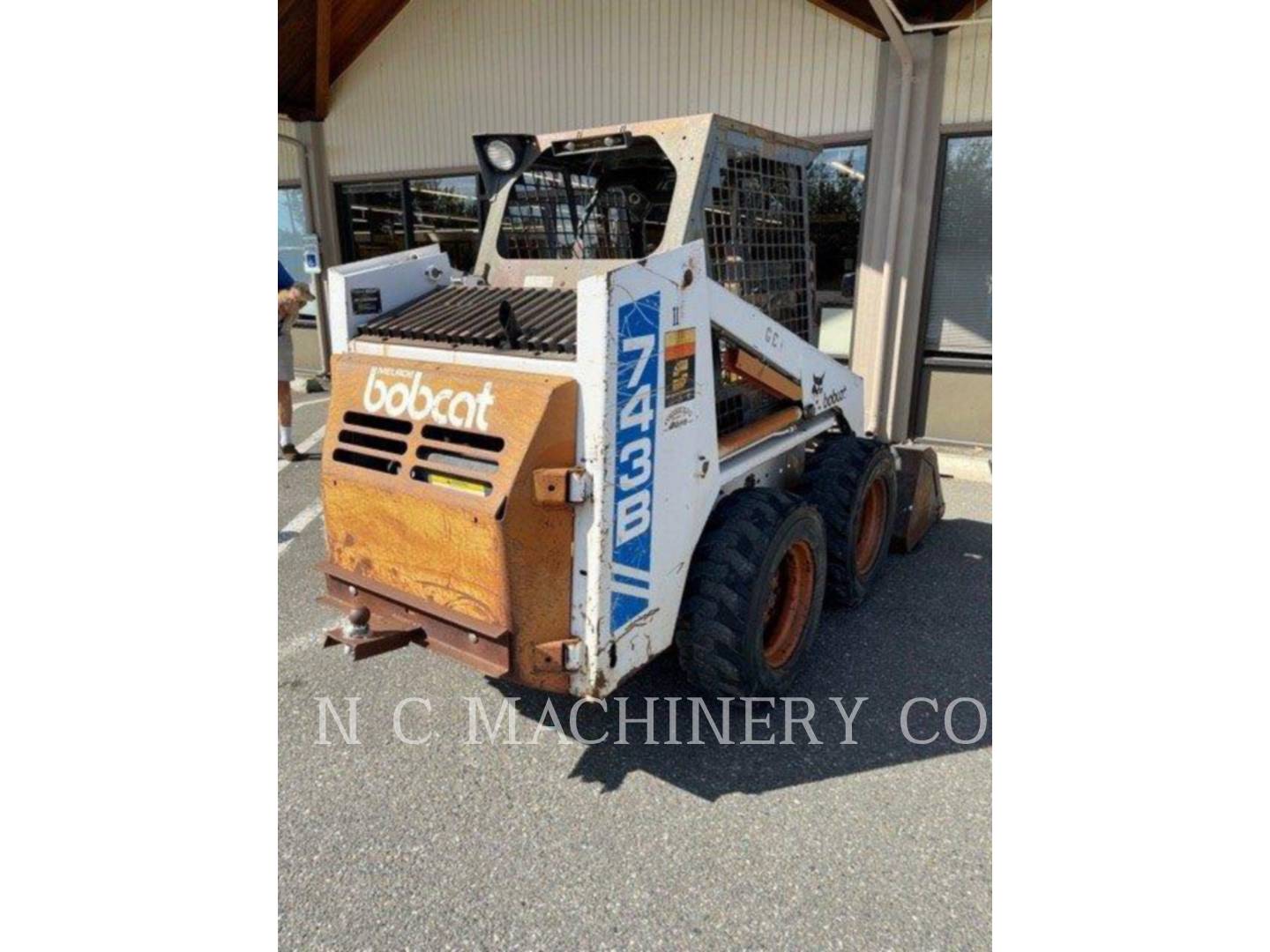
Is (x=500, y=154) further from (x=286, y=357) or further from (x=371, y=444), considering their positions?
(x=286, y=357)

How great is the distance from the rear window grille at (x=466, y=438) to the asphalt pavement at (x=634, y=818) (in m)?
1.28

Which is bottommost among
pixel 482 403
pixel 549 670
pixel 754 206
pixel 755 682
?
pixel 755 682

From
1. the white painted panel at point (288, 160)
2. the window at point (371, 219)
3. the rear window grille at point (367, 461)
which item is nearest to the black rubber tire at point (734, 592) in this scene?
the rear window grille at point (367, 461)

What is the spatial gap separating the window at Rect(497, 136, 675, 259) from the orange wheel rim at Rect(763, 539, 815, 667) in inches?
74.6

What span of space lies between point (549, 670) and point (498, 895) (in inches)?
27.6

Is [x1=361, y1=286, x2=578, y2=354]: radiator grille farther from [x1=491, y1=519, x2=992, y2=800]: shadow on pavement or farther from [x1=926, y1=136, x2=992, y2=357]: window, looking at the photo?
[x1=926, y1=136, x2=992, y2=357]: window

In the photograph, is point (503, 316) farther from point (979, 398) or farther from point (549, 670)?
point (979, 398)

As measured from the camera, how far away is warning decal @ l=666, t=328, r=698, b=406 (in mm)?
2641

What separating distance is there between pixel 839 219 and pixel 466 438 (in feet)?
18.0

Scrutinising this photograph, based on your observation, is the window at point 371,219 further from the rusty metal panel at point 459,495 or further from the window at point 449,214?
the rusty metal panel at point 459,495

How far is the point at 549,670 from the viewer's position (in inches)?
102

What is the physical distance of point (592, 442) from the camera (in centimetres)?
245

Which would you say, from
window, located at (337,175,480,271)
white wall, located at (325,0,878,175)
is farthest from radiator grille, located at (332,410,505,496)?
window, located at (337,175,480,271)

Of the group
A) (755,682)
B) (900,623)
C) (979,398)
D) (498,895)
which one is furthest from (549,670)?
(979,398)
